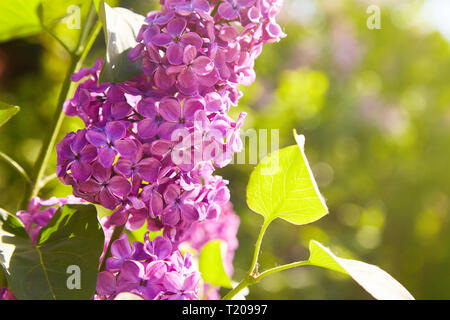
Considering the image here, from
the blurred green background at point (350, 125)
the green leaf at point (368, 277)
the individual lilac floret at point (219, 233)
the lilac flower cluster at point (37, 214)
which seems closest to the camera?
the green leaf at point (368, 277)

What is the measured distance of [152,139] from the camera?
1.07 feet

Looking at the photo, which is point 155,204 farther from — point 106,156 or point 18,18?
point 18,18

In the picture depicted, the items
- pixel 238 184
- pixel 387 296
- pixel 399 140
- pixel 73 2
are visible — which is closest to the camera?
pixel 387 296

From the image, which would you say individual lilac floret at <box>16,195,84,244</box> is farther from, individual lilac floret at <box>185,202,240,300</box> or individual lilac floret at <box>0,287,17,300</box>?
individual lilac floret at <box>185,202,240,300</box>

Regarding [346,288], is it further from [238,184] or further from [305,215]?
[305,215]

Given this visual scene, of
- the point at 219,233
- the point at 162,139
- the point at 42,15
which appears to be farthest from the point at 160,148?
the point at 219,233

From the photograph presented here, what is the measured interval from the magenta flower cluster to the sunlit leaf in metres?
0.15

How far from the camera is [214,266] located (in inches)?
20.1

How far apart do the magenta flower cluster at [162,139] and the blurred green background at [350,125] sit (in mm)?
765

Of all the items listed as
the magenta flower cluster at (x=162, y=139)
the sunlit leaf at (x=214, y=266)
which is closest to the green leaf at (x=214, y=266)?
the sunlit leaf at (x=214, y=266)

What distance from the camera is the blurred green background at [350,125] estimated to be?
4.02 feet

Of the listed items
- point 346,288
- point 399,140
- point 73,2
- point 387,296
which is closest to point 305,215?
point 387,296

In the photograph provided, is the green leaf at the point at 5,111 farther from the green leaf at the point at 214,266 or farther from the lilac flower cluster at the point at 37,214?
the green leaf at the point at 214,266
